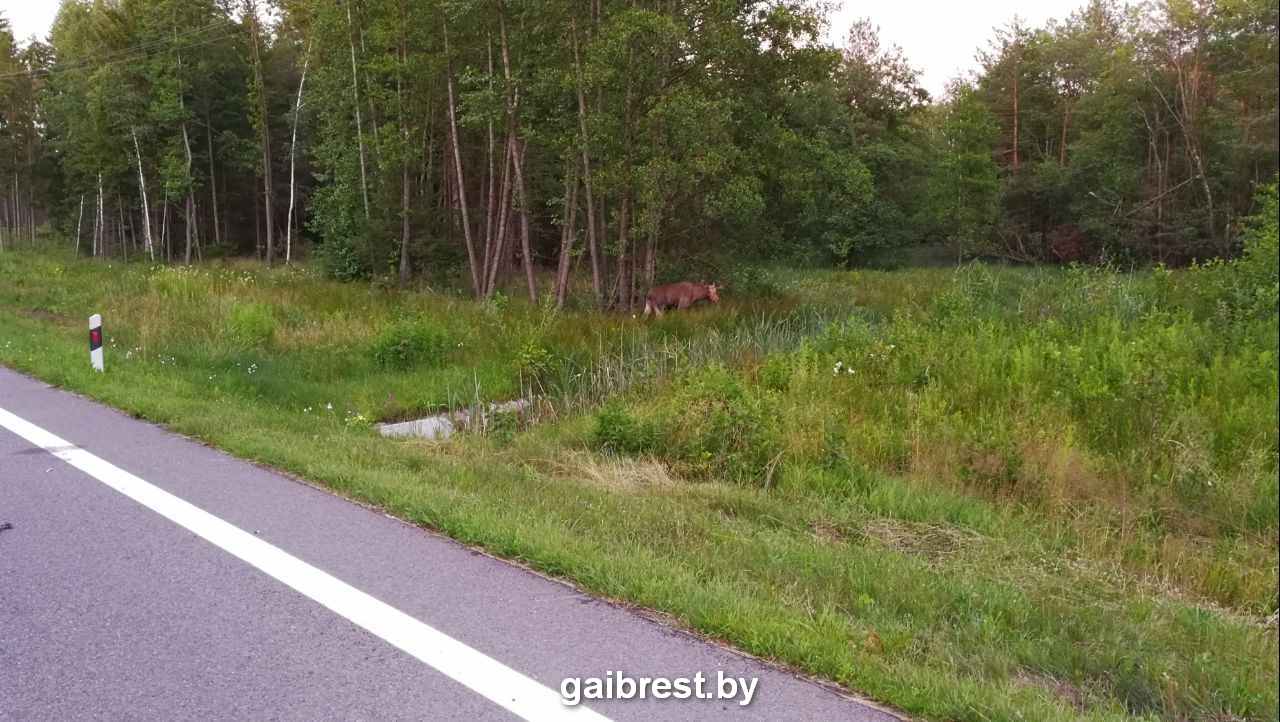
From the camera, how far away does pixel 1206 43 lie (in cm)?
2583

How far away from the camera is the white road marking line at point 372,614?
3.54m

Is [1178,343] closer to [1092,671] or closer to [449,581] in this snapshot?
[1092,671]

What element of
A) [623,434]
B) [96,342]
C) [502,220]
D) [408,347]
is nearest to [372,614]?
[623,434]

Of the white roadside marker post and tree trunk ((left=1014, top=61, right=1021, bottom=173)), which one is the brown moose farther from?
tree trunk ((left=1014, top=61, right=1021, bottom=173))

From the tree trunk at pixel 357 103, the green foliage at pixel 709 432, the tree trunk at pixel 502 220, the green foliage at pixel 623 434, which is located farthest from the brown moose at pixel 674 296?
the tree trunk at pixel 357 103

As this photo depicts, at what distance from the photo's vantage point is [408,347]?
14641 millimetres

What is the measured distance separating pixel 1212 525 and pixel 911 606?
92.7 inches

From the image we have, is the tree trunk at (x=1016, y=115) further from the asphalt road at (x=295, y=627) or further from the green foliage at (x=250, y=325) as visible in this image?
the asphalt road at (x=295, y=627)

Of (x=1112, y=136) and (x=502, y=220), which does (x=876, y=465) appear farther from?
(x=1112, y=136)

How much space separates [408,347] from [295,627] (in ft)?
35.1

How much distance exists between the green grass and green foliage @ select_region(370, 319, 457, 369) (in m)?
0.05

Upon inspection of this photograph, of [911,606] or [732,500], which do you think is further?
[732,500]

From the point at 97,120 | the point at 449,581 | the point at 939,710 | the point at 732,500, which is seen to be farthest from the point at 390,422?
the point at 97,120

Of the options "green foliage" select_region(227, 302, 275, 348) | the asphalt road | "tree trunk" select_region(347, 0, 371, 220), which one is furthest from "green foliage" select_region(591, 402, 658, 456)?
"tree trunk" select_region(347, 0, 371, 220)
